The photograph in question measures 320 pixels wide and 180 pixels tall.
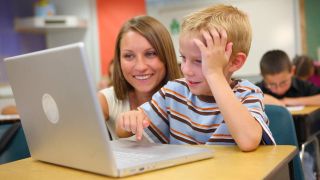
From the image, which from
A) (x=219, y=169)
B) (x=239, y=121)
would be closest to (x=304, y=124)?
(x=239, y=121)

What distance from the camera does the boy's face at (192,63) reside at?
1065 mm

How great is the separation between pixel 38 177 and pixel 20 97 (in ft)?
0.65

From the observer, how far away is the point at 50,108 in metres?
0.82

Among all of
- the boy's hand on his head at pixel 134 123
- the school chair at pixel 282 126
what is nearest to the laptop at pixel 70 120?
the boy's hand on his head at pixel 134 123

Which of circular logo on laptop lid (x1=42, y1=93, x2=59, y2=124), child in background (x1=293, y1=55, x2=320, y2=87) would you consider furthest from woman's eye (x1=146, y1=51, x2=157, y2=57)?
child in background (x1=293, y1=55, x2=320, y2=87)

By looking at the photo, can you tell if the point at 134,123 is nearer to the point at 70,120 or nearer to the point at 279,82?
the point at 70,120

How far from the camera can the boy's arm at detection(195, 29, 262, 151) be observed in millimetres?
911

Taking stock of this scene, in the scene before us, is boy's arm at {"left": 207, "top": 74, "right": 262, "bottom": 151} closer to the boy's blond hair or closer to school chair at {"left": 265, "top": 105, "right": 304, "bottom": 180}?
the boy's blond hair

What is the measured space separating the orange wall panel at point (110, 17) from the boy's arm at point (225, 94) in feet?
13.2

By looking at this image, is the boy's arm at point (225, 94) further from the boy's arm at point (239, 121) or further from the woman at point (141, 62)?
the woman at point (141, 62)

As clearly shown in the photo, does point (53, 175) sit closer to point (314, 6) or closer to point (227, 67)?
point (227, 67)

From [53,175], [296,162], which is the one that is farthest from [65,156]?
[296,162]

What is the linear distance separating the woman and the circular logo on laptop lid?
750 millimetres

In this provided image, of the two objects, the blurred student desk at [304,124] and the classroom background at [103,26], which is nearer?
the blurred student desk at [304,124]
